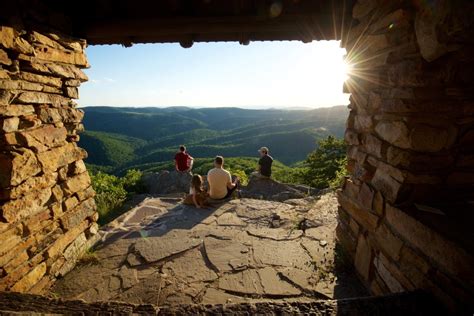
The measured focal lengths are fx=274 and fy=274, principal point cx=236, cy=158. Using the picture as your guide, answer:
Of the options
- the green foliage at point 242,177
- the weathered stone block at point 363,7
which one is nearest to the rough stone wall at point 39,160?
the weathered stone block at point 363,7

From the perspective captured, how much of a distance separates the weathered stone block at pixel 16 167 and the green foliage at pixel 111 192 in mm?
4048

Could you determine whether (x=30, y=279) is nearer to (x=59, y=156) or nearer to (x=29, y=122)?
(x=59, y=156)

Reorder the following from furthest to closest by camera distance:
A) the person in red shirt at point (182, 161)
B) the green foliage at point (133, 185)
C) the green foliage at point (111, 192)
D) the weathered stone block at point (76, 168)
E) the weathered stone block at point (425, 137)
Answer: the green foliage at point (133, 185)
the person in red shirt at point (182, 161)
the green foliage at point (111, 192)
the weathered stone block at point (76, 168)
the weathered stone block at point (425, 137)

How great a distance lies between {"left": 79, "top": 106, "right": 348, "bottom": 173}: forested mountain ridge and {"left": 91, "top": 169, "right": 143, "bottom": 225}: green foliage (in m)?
48.8

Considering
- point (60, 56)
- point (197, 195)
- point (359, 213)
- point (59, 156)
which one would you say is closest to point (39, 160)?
point (59, 156)

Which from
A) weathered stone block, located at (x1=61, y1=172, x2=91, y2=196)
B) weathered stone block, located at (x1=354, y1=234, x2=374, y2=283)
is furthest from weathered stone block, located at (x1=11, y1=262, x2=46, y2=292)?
weathered stone block, located at (x1=354, y1=234, x2=374, y2=283)

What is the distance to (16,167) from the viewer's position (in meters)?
2.44

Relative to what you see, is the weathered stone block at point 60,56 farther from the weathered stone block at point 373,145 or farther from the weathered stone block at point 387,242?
the weathered stone block at point 387,242

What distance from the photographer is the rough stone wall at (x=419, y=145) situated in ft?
5.84

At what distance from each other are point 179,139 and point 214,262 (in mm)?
94554

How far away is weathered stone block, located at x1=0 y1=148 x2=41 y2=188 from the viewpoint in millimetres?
2375

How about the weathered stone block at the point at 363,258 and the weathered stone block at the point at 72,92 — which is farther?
the weathered stone block at the point at 72,92

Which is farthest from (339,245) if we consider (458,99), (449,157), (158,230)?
(158,230)

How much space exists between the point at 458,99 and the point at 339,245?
212 cm
